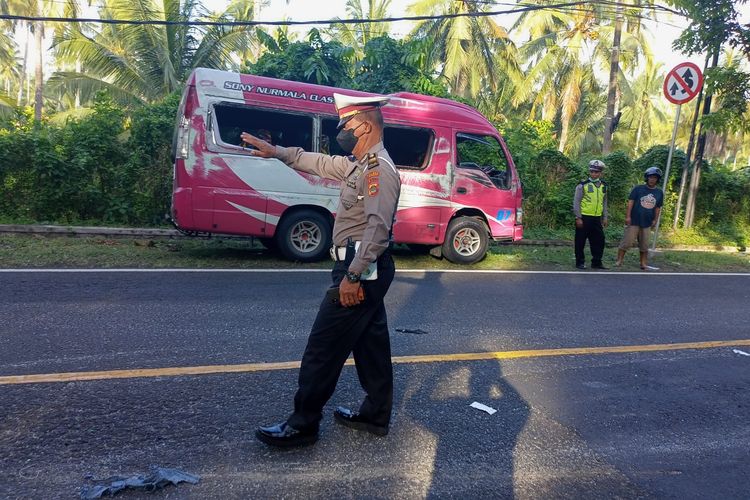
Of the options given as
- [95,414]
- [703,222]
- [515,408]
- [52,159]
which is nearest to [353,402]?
[515,408]

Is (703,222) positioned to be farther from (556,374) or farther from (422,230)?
(556,374)

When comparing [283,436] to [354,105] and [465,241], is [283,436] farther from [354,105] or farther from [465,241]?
[465,241]

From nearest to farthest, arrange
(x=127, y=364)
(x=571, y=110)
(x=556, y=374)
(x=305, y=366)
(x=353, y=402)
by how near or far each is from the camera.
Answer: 1. (x=305, y=366)
2. (x=353, y=402)
3. (x=127, y=364)
4. (x=556, y=374)
5. (x=571, y=110)

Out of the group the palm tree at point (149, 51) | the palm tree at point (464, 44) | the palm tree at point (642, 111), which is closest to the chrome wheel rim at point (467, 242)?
the palm tree at point (149, 51)

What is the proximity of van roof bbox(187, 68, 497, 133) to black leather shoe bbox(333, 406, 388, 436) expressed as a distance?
18.9 feet

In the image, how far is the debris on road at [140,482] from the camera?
8.21 feet

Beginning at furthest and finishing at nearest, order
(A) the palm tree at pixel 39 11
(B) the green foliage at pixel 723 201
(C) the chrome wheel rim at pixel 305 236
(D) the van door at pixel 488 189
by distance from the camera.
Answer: (A) the palm tree at pixel 39 11, (B) the green foliage at pixel 723 201, (D) the van door at pixel 488 189, (C) the chrome wheel rim at pixel 305 236

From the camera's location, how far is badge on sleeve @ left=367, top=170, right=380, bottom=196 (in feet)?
9.56

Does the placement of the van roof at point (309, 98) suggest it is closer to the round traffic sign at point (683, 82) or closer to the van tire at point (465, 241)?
the van tire at point (465, 241)

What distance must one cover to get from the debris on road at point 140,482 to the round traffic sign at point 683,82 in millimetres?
10617

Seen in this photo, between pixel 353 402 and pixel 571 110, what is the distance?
28.3m

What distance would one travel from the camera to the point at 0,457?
2.73 m

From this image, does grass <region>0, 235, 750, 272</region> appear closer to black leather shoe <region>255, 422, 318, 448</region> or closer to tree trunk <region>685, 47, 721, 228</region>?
tree trunk <region>685, 47, 721, 228</region>

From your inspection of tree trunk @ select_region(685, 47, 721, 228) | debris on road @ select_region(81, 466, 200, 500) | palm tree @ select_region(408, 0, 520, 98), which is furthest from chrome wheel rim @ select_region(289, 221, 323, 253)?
palm tree @ select_region(408, 0, 520, 98)
